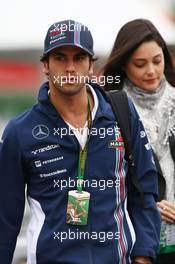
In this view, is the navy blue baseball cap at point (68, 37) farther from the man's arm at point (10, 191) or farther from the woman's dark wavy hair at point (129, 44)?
the woman's dark wavy hair at point (129, 44)

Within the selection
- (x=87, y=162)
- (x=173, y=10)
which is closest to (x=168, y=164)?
(x=87, y=162)

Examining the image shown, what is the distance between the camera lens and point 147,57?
4648 millimetres

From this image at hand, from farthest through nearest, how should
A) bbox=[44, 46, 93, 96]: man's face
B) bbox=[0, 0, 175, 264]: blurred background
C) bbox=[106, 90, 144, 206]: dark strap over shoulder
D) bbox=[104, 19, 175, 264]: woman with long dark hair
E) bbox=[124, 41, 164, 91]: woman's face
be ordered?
bbox=[0, 0, 175, 264]: blurred background, bbox=[124, 41, 164, 91]: woman's face, bbox=[104, 19, 175, 264]: woman with long dark hair, bbox=[106, 90, 144, 206]: dark strap over shoulder, bbox=[44, 46, 93, 96]: man's face

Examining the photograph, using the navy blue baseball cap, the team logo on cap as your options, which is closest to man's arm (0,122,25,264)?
the team logo on cap

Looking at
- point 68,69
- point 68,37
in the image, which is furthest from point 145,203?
point 68,37

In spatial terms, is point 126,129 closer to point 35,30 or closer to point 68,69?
point 68,69

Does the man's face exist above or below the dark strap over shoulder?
above

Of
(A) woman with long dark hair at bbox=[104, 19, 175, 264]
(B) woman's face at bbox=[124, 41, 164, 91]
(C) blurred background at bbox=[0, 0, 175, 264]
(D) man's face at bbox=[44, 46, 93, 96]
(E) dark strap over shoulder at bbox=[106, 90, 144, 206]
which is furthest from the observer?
(C) blurred background at bbox=[0, 0, 175, 264]

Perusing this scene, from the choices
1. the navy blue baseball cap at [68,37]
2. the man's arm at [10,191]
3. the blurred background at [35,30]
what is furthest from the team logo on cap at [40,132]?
the blurred background at [35,30]

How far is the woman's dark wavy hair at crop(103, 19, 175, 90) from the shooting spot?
4.65 meters

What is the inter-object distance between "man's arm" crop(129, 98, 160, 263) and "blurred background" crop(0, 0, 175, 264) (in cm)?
275

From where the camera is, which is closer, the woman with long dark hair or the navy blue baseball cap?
the navy blue baseball cap

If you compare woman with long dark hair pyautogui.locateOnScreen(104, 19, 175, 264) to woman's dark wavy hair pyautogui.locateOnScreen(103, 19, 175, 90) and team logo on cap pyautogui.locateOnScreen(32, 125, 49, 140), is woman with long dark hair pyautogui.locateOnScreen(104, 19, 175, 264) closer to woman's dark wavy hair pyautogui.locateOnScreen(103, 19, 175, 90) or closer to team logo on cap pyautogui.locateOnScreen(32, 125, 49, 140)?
woman's dark wavy hair pyautogui.locateOnScreen(103, 19, 175, 90)

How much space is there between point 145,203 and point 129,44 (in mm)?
1058
